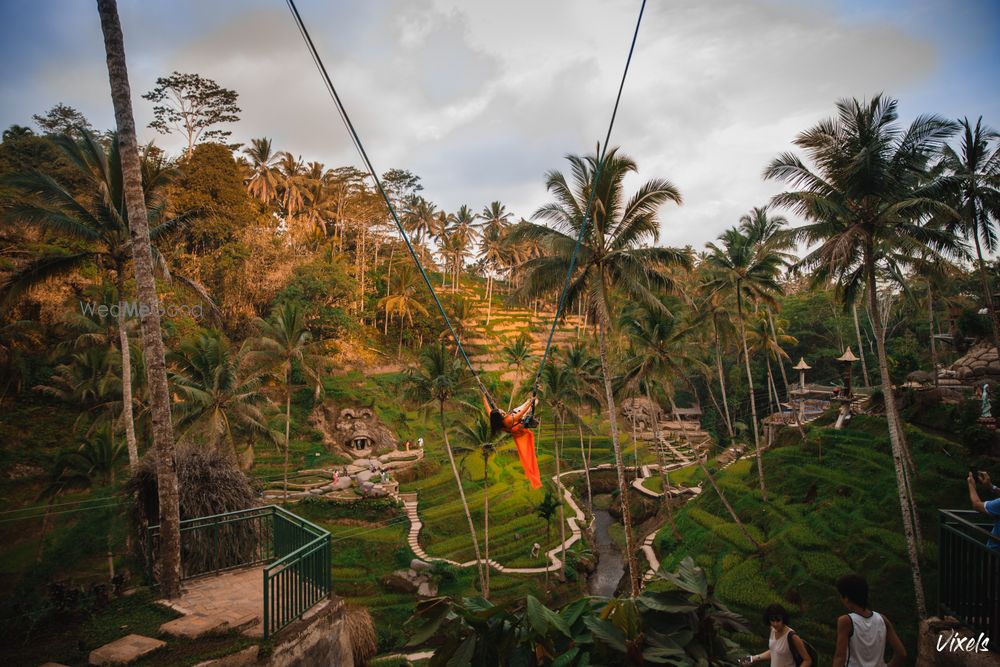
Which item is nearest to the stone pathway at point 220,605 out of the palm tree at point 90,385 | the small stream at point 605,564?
the small stream at point 605,564

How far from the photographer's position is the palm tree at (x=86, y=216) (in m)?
11.2

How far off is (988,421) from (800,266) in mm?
8100

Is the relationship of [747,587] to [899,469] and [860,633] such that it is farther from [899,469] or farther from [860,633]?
[860,633]

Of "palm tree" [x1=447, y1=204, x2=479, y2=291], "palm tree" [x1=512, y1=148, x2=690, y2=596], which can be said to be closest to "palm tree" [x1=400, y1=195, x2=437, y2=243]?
"palm tree" [x1=447, y1=204, x2=479, y2=291]

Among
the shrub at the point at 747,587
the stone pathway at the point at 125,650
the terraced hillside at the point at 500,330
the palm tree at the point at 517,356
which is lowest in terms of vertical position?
the shrub at the point at 747,587

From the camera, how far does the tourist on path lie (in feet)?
12.6

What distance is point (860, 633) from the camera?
147 inches

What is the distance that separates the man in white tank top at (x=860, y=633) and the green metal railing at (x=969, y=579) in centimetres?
124

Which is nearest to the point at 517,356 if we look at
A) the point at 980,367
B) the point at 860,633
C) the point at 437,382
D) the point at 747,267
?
the point at 437,382

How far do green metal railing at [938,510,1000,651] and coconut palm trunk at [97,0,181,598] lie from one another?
956 centimetres

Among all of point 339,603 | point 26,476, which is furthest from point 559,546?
point 26,476

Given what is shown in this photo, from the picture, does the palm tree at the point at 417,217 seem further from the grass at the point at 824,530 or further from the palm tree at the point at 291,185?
the grass at the point at 824,530

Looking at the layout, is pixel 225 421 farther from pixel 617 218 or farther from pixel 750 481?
pixel 750 481

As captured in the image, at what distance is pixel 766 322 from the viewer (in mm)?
30797
